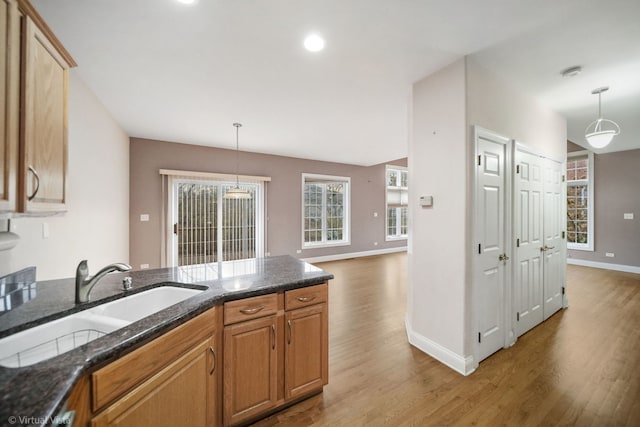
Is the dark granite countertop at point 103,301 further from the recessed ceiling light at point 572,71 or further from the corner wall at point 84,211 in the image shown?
the recessed ceiling light at point 572,71

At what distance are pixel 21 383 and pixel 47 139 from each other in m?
1.13

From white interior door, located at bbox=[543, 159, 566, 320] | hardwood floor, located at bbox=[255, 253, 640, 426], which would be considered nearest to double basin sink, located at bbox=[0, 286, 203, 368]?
hardwood floor, located at bbox=[255, 253, 640, 426]

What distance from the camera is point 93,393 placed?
81cm

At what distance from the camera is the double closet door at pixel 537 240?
2598mm

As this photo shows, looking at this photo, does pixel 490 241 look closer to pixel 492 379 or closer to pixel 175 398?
pixel 492 379

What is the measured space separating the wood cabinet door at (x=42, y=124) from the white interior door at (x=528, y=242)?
3.58 meters

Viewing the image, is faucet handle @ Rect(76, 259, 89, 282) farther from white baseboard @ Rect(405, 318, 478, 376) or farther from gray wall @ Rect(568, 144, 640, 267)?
gray wall @ Rect(568, 144, 640, 267)

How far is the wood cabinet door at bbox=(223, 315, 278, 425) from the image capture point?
1.45 m

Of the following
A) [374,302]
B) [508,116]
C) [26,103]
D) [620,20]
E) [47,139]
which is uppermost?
[620,20]

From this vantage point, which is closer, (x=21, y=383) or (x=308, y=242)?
(x=21, y=383)

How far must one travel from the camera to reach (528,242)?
2.72 m

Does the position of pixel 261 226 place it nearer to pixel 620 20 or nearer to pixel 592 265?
pixel 620 20

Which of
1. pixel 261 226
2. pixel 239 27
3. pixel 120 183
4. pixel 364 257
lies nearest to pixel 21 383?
pixel 239 27

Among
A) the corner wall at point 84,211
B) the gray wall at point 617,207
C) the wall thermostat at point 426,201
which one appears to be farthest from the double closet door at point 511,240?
the gray wall at point 617,207
